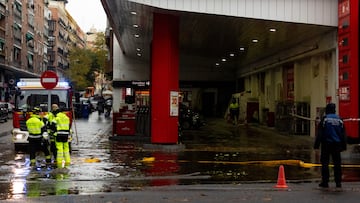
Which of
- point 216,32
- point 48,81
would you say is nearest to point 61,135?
point 48,81

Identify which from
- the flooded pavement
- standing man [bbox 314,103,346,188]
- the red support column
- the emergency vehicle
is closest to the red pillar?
the flooded pavement

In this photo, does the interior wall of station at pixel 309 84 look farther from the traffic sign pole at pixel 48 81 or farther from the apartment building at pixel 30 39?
the apartment building at pixel 30 39

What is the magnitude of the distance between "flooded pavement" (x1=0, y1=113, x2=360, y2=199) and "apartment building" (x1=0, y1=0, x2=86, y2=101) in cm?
1985

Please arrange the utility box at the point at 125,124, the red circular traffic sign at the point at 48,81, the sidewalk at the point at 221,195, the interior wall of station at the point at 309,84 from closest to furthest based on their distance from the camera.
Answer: the sidewalk at the point at 221,195 < the red circular traffic sign at the point at 48,81 < the interior wall of station at the point at 309,84 < the utility box at the point at 125,124

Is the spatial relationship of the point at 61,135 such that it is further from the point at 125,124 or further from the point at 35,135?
the point at 125,124

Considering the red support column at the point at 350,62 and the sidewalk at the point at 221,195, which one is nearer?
the sidewalk at the point at 221,195

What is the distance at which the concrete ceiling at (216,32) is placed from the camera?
20.5m

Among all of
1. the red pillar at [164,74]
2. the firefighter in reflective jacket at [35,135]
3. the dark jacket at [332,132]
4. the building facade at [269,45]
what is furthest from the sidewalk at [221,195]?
the building facade at [269,45]

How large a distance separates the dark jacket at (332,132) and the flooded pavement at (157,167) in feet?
5.55

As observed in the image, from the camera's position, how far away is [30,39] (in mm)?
77375

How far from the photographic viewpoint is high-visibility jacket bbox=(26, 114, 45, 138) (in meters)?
15.0

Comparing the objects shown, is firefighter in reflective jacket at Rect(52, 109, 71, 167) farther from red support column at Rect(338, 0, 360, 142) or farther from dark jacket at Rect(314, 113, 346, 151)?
red support column at Rect(338, 0, 360, 142)

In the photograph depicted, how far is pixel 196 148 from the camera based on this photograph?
20391mm

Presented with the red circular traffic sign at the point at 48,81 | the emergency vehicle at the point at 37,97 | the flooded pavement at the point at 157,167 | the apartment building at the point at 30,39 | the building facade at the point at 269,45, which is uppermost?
the apartment building at the point at 30,39
